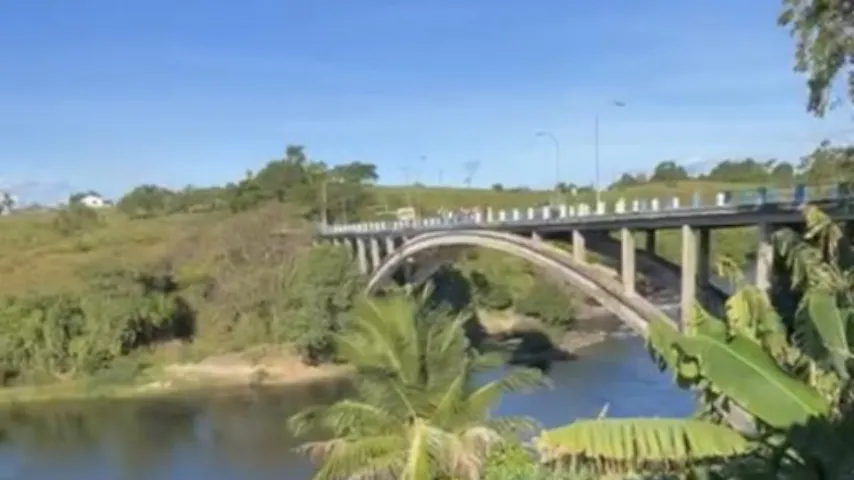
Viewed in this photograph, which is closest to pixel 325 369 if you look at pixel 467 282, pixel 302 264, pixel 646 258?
pixel 302 264

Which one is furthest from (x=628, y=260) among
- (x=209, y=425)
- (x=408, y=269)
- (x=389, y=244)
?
(x=389, y=244)

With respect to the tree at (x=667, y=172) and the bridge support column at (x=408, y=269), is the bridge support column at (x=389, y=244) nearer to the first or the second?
the bridge support column at (x=408, y=269)

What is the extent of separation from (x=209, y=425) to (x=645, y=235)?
24310mm

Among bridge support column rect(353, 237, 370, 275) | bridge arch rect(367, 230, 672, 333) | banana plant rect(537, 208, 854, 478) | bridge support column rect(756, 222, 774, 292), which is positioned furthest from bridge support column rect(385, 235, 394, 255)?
banana plant rect(537, 208, 854, 478)

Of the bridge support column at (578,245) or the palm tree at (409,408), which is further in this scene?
the bridge support column at (578,245)

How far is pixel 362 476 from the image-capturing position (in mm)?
15453

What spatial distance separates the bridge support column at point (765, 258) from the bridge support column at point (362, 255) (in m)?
48.7

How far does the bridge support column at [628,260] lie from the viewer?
102 feet

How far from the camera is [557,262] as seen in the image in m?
36.8

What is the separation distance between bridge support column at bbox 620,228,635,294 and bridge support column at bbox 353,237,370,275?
133 feet

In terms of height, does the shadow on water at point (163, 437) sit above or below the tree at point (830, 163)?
below

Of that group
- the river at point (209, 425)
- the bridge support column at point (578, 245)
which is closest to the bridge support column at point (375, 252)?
the river at point (209, 425)

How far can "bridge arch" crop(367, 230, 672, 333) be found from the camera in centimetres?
3089

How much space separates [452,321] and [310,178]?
10049 centimetres
